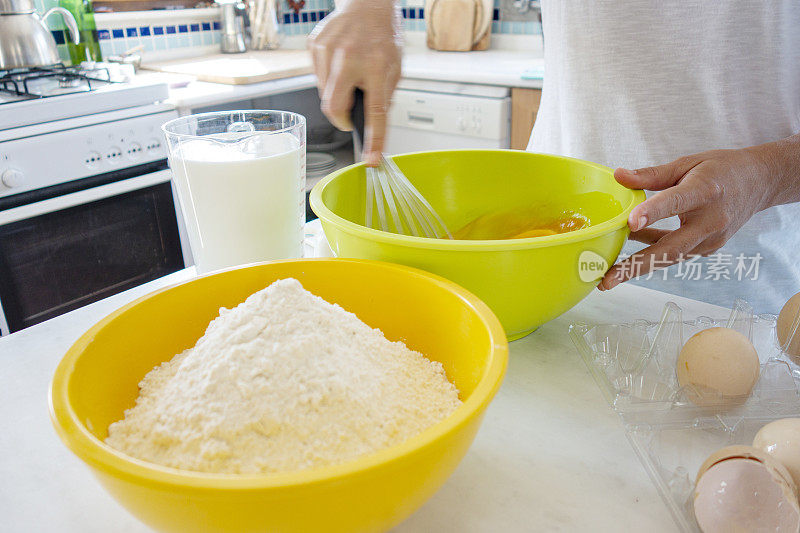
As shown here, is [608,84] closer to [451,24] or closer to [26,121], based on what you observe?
[26,121]

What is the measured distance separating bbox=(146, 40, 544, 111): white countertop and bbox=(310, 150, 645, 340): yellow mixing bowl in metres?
1.19

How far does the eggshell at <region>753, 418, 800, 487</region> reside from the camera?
414 millimetres

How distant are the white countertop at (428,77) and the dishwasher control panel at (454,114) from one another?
0.20 feet

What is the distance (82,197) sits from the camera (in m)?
1.62

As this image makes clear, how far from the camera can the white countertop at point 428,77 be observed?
1.86 meters

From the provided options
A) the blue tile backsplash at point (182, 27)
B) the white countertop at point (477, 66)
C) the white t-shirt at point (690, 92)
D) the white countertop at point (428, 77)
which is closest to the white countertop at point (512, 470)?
the white t-shirt at point (690, 92)

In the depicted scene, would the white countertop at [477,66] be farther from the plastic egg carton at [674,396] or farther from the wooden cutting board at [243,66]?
the plastic egg carton at [674,396]

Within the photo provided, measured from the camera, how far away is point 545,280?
0.57 meters

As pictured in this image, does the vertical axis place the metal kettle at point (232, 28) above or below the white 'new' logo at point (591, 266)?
above

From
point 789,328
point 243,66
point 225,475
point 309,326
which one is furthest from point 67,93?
point 789,328

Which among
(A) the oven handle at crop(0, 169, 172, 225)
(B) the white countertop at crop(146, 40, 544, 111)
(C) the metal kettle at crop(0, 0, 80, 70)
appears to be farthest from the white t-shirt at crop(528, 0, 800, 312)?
(C) the metal kettle at crop(0, 0, 80, 70)

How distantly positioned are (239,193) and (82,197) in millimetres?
1165

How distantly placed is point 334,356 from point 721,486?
0.92 ft

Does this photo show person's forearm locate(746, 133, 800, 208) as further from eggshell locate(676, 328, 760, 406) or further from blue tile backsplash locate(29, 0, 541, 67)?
blue tile backsplash locate(29, 0, 541, 67)
